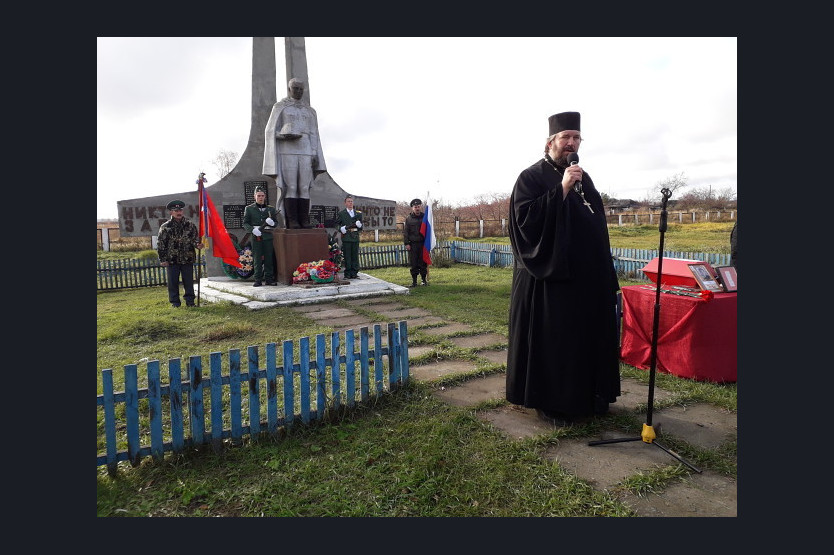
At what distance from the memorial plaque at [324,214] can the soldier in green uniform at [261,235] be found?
224 centimetres

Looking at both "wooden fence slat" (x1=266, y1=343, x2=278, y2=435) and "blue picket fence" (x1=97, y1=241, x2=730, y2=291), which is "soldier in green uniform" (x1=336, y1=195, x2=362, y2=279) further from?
"wooden fence slat" (x1=266, y1=343, x2=278, y2=435)

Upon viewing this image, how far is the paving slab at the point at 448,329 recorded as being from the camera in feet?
20.9

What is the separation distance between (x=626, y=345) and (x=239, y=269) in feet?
28.7

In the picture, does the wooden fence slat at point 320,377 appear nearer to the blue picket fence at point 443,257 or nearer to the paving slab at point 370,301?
the paving slab at point 370,301

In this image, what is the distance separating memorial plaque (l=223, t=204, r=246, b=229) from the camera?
11406 mm

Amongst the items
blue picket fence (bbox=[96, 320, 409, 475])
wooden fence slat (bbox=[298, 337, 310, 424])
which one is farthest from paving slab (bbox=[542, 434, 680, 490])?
wooden fence slat (bbox=[298, 337, 310, 424])

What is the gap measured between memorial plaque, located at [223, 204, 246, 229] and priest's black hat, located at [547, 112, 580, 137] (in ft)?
31.4

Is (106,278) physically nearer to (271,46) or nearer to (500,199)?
(271,46)

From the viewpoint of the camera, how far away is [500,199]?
38.5 meters

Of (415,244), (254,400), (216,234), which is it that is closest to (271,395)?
(254,400)

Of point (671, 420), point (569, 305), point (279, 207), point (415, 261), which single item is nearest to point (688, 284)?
point (671, 420)

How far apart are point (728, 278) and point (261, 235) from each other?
27.3ft

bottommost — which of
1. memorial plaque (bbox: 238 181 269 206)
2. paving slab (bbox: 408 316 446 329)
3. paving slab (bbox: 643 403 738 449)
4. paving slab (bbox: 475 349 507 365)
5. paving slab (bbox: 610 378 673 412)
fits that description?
paving slab (bbox: 643 403 738 449)

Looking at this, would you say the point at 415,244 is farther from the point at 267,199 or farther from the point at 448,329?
the point at 448,329
